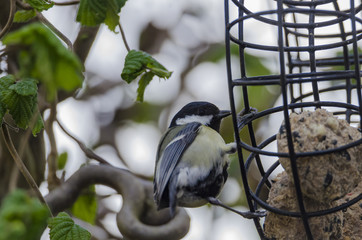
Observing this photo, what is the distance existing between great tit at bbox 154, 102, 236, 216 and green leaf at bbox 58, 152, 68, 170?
58 cm

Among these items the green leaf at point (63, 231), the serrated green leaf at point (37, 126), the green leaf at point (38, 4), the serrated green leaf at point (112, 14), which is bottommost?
the green leaf at point (63, 231)

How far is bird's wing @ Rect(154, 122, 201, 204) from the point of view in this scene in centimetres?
190

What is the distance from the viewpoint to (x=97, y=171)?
2137mm

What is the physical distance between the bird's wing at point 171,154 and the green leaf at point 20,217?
3.20 feet

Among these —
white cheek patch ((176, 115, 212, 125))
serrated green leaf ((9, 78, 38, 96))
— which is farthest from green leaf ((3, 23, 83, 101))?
white cheek patch ((176, 115, 212, 125))

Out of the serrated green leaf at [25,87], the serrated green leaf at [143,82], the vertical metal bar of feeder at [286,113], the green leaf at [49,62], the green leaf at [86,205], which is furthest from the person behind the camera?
the green leaf at [86,205]

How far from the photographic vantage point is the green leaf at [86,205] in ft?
7.47

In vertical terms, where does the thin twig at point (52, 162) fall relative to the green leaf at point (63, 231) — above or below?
below

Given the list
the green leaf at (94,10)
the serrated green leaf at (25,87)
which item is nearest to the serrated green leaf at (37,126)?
the serrated green leaf at (25,87)

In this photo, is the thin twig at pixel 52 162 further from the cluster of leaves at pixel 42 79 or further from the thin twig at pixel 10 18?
the thin twig at pixel 10 18

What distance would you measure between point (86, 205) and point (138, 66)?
0.87 meters

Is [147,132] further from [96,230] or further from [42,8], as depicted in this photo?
[42,8]

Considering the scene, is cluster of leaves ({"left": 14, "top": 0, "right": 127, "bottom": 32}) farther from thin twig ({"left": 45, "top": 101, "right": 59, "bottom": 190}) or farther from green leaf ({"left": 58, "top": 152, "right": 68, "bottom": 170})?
green leaf ({"left": 58, "top": 152, "right": 68, "bottom": 170})

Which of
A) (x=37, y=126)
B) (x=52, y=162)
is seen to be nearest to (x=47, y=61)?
(x=37, y=126)
